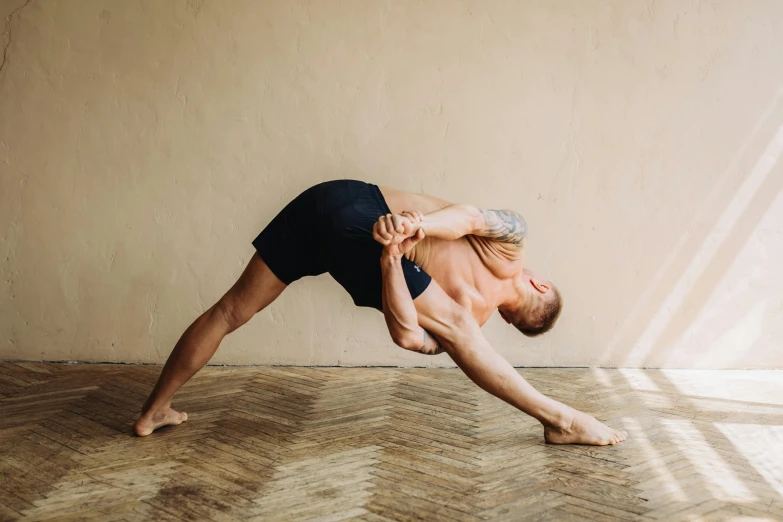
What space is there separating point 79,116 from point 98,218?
57 centimetres

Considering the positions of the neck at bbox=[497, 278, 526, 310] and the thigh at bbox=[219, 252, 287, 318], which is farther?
the neck at bbox=[497, 278, 526, 310]

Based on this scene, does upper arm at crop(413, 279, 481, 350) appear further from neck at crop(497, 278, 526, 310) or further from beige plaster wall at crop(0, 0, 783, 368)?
beige plaster wall at crop(0, 0, 783, 368)

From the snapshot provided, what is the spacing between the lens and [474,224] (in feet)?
9.25

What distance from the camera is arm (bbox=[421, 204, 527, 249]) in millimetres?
2674

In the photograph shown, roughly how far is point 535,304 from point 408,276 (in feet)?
2.33

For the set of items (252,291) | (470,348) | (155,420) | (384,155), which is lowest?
(155,420)

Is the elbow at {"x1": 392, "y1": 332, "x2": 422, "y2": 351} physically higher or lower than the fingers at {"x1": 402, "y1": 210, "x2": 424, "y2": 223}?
lower

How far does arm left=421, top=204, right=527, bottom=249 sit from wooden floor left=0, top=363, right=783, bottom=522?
848mm

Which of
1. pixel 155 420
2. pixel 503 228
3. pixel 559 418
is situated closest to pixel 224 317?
Result: pixel 155 420

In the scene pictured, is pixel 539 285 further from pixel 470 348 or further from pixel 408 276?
pixel 408 276

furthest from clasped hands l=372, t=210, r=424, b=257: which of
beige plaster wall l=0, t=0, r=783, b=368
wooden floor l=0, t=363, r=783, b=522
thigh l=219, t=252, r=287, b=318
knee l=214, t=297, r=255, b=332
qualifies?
beige plaster wall l=0, t=0, r=783, b=368

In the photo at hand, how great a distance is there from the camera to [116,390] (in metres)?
3.79

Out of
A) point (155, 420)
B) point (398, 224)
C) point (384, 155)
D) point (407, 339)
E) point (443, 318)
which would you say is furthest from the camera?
point (384, 155)

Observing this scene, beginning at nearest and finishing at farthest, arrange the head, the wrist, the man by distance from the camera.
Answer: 1. the wrist
2. the man
3. the head
